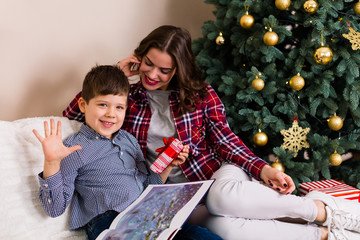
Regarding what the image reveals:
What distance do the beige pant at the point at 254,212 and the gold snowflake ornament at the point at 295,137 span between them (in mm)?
439

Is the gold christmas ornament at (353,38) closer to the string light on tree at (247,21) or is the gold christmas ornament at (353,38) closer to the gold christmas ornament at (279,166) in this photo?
the string light on tree at (247,21)

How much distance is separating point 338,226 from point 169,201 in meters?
0.66

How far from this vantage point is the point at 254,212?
1203 millimetres

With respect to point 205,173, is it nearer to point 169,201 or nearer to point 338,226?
point 169,201

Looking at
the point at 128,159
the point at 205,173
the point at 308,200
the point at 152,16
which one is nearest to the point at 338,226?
the point at 308,200

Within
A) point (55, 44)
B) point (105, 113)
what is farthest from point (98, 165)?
point (55, 44)

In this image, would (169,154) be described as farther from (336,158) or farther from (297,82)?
(336,158)

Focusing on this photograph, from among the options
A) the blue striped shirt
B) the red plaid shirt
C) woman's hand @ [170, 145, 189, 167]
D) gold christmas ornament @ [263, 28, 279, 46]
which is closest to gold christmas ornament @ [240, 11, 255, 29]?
gold christmas ornament @ [263, 28, 279, 46]

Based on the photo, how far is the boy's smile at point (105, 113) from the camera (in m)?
1.20

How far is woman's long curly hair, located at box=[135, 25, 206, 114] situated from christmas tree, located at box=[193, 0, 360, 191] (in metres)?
0.27

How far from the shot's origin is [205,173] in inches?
58.3

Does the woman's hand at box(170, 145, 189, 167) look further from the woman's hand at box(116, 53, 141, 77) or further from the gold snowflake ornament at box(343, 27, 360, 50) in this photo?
the gold snowflake ornament at box(343, 27, 360, 50)

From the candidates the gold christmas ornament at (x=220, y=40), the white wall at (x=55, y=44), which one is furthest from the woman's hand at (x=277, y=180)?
the white wall at (x=55, y=44)

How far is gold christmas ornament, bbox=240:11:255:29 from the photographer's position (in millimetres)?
1587
